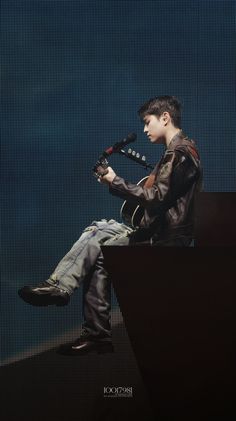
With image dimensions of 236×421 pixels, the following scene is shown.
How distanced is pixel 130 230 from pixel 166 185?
31cm

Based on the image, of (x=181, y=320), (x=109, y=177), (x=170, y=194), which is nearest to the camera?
(x=181, y=320)

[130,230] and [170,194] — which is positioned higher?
[170,194]

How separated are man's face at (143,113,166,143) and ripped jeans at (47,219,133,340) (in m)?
0.50

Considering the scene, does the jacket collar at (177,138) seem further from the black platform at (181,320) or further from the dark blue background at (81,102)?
the black platform at (181,320)

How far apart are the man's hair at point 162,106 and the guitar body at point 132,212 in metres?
0.36

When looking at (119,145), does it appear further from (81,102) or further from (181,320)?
(181,320)

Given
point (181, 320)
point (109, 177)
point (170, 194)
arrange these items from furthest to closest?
point (109, 177) < point (170, 194) < point (181, 320)

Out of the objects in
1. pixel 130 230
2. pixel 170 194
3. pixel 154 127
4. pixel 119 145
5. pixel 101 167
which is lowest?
pixel 130 230

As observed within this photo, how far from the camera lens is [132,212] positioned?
10.4ft

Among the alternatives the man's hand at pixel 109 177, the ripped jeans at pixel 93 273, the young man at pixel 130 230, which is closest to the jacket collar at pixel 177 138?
the young man at pixel 130 230

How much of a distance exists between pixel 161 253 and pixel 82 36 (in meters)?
1.62

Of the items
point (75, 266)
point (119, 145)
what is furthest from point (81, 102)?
point (75, 266)

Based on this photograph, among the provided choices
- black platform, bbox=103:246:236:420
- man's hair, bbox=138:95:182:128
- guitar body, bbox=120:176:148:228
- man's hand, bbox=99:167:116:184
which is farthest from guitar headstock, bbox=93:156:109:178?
black platform, bbox=103:246:236:420

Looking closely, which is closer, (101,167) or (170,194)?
(170,194)
